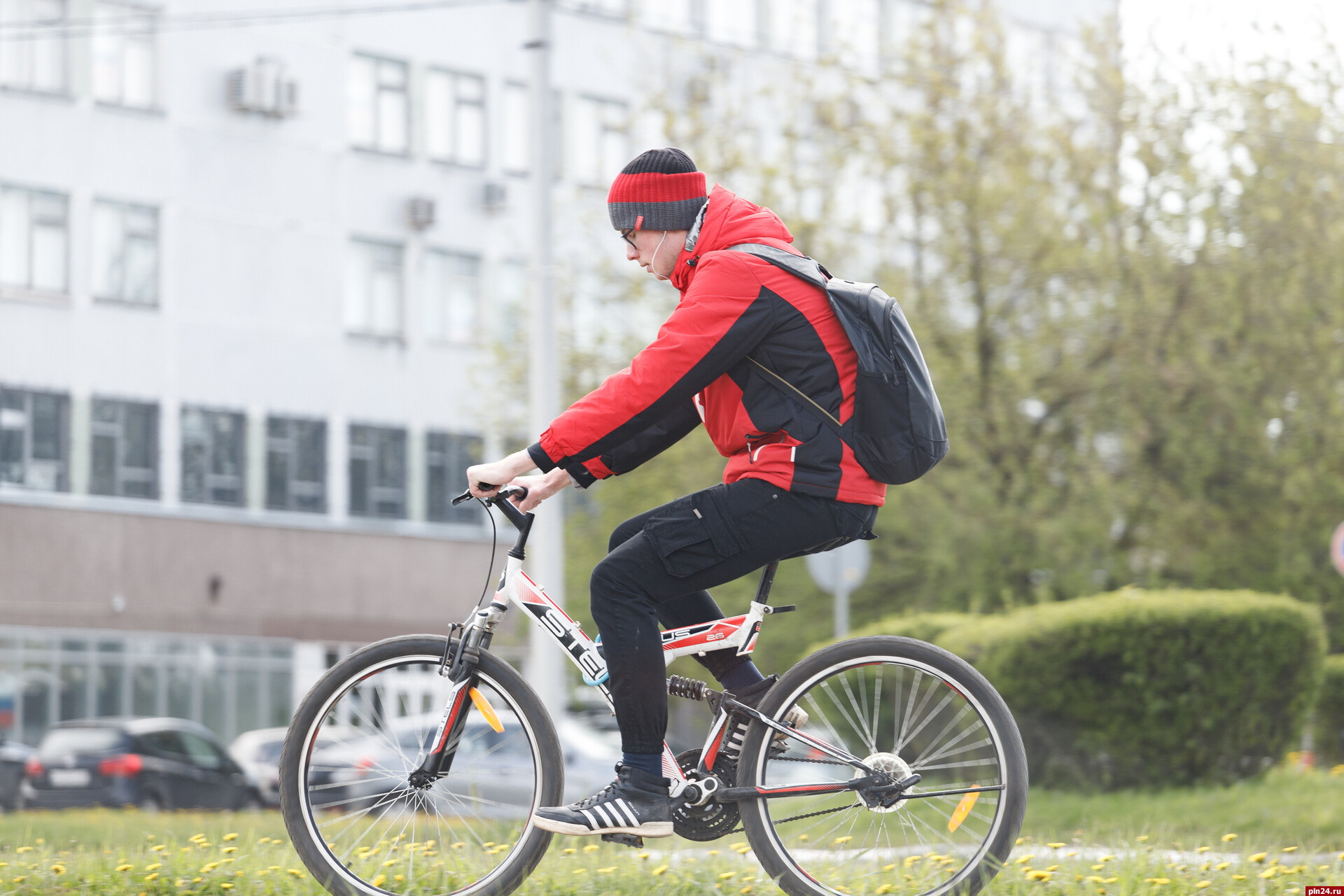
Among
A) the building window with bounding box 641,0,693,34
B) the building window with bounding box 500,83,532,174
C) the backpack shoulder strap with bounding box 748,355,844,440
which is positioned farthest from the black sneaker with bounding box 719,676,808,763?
the building window with bounding box 641,0,693,34

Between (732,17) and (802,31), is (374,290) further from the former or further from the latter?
(802,31)

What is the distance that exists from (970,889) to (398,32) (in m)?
31.4

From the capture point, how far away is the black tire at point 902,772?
4.27 metres

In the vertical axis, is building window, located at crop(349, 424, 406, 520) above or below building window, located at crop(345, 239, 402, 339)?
below

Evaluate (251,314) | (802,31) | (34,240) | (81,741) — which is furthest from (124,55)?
(81,741)

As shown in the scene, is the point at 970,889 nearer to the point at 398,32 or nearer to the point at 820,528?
the point at 820,528

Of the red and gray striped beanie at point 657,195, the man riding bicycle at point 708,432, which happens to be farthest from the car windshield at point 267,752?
the red and gray striped beanie at point 657,195

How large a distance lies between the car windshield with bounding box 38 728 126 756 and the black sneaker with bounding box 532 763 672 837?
1613cm

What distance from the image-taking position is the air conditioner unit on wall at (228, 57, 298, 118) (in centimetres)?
3072

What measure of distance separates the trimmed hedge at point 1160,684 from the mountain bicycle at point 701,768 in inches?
266

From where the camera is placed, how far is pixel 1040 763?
11289 mm

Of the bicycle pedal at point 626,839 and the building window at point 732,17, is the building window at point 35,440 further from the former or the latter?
the bicycle pedal at point 626,839

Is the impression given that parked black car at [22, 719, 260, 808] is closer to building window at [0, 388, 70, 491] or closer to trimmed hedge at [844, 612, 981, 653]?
trimmed hedge at [844, 612, 981, 653]

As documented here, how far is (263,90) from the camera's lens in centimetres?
3088
